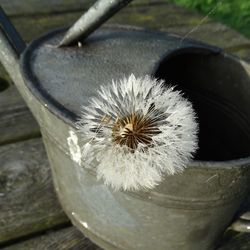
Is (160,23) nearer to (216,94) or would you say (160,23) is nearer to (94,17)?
(216,94)

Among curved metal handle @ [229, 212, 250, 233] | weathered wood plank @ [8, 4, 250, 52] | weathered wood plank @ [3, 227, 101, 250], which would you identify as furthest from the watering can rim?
weathered wood plank @ [8, 4, 250, 52]

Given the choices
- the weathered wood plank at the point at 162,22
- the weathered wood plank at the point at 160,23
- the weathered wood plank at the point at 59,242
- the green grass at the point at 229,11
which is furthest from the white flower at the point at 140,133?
the green grass at the point at 229,11

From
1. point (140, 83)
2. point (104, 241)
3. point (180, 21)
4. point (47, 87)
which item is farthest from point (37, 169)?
point (180, 21)

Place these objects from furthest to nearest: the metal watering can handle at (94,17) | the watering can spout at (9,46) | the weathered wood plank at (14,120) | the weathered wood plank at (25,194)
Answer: the weathered wood plank at (14,120) → the weathered wood plank at (25,194) → the watering can spout at (9,46) → the metal watering can handle at (94,17)

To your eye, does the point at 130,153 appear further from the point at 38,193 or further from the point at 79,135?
the point at 38,193

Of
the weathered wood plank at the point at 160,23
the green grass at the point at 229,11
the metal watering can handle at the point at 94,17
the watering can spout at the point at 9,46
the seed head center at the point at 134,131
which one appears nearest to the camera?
the seed head center at the point at 134,131

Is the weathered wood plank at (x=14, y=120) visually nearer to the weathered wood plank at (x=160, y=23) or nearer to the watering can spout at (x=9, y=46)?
the weathered wood plank at (x=160, y=23)
